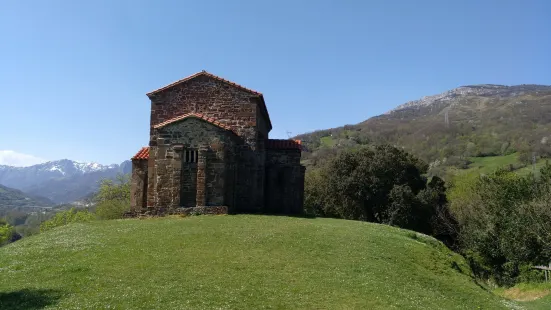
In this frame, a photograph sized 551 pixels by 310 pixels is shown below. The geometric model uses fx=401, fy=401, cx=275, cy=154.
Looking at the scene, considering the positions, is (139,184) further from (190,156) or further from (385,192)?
(385,192)

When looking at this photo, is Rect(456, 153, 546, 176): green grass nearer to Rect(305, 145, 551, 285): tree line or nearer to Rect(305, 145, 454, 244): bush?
Rect(305, 145, 551, 285): tree line

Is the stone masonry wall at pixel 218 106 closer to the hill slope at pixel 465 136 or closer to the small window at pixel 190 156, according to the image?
the small window at pixel 190 156

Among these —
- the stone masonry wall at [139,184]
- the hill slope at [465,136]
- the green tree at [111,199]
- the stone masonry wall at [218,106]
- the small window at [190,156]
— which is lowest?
the green tree at [111,199]

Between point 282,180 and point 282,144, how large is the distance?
3141 mm

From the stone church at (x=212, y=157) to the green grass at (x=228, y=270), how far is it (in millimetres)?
4830

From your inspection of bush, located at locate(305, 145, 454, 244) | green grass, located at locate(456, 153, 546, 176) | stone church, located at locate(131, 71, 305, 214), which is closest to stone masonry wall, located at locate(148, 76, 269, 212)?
stone church, located at locate(131, 71, 305, 214)

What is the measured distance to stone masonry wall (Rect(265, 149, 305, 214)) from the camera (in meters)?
34.5

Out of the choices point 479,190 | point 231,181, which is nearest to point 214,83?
point 231,181

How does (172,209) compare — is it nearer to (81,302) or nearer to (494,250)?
(81,302)

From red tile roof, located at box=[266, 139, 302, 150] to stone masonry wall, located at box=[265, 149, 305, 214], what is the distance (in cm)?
35

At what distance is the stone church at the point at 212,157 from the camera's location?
27781 mm

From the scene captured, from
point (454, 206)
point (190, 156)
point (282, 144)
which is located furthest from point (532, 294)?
point (454, 206)

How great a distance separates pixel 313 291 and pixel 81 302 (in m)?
7.34

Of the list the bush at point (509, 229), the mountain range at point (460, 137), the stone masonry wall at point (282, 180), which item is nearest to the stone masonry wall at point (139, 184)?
the stone masonry wall at point (282, 180)
